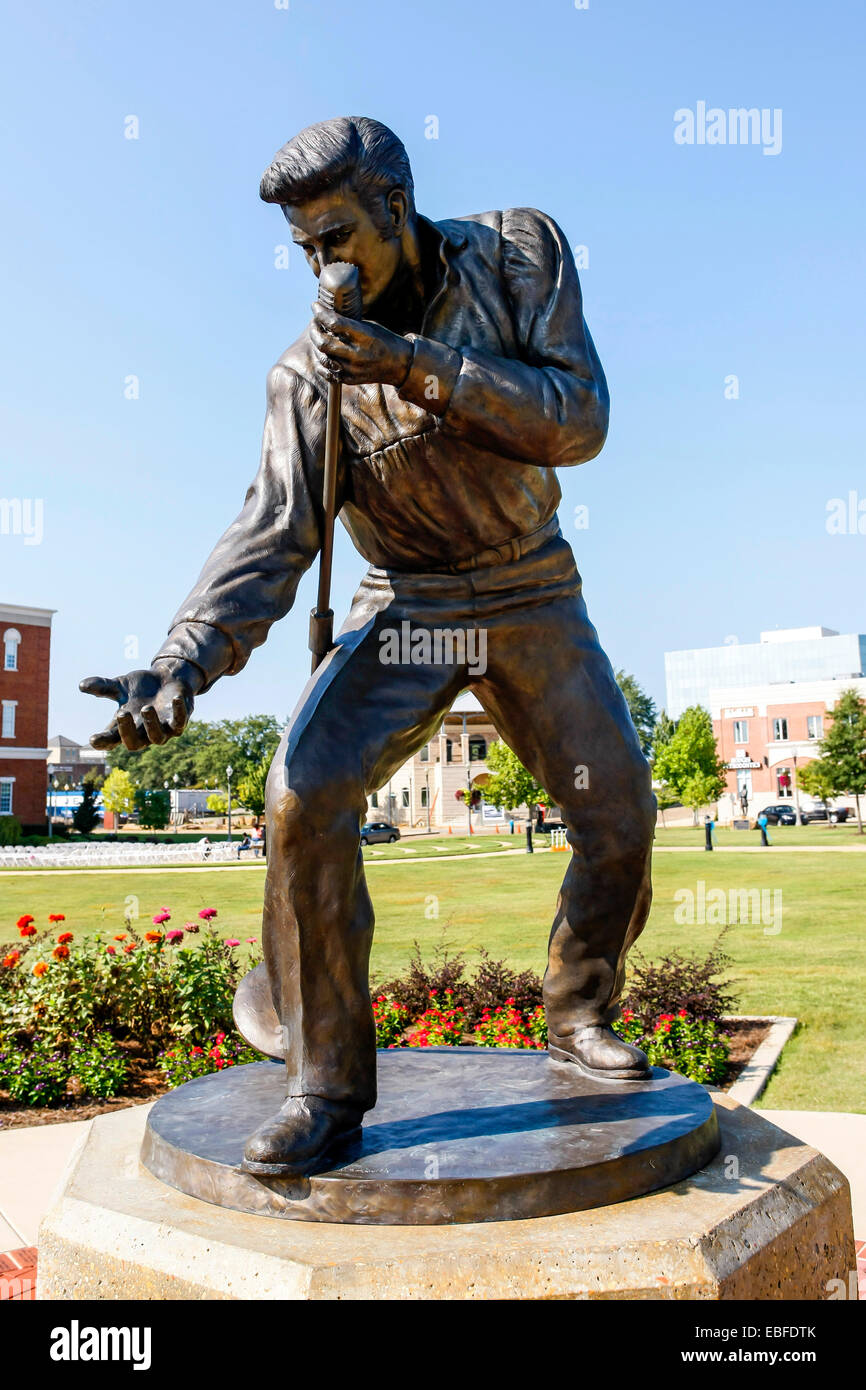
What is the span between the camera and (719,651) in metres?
91.1

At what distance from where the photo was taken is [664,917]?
1477cm

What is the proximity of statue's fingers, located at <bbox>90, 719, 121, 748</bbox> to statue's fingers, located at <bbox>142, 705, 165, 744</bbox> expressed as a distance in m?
0.07

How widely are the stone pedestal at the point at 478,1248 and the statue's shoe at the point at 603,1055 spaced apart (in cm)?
46

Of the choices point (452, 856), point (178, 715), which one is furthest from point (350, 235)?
point (452, 856)

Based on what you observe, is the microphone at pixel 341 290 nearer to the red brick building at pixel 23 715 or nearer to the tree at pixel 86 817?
the red brick building at pixel 23 715

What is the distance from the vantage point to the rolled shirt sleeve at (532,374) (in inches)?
99.8

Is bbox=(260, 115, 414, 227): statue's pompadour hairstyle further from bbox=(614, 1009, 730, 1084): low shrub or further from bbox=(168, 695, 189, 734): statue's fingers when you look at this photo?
bbox=(614, 1009, 730, 1084): low shrub

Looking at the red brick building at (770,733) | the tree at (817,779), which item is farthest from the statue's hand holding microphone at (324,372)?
the red brick building at (770,733)

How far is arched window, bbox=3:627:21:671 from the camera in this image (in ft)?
148

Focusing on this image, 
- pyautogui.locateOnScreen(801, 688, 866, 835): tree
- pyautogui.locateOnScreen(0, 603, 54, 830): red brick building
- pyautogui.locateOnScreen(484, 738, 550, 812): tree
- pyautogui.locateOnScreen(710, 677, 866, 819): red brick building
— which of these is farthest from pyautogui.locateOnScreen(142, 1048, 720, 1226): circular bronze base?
pyautogui.locateOnScreen(710, 677, 866, 819): red brick building

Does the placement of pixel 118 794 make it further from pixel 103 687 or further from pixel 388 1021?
pixel 103 687

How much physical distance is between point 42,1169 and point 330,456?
3.31 m
